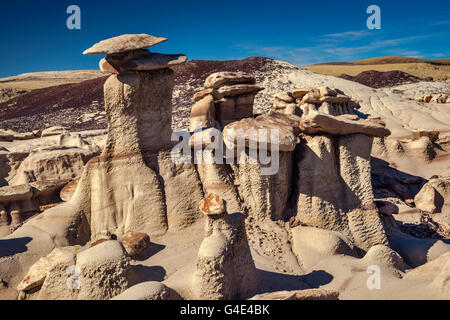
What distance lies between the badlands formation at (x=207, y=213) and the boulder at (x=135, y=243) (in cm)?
1

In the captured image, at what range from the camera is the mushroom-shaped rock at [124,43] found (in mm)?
5539

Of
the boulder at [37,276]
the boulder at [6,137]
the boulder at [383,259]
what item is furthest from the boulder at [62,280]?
the boulder at [6,137]

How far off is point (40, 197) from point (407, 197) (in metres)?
9.05

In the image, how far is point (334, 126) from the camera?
6.45m

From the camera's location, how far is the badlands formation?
432 centimetres

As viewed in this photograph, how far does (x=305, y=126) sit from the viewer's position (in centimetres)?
643

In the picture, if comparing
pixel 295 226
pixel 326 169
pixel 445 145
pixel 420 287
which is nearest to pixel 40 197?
pixel 295 226

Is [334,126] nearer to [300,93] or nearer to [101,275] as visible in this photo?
[101,275]

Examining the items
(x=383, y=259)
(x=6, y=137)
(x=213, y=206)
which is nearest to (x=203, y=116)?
(x=213, y=206)

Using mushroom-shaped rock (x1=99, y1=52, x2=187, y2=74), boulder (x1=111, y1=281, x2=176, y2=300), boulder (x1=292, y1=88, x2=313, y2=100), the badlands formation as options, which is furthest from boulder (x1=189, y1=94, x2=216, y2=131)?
boulder (x1=292, y1=88, x2=313, y2=100)

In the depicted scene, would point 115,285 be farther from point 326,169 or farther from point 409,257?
point 409,257

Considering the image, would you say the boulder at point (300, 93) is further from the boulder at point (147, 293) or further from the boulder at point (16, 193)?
the boulder at point (147, 293)

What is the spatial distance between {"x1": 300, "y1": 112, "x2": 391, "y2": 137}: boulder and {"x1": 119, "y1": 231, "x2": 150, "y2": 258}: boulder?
304 cm

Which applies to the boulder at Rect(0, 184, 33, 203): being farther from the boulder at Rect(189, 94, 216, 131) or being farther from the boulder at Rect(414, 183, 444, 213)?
the boulder at Rect(414, 183, 444, 213)
